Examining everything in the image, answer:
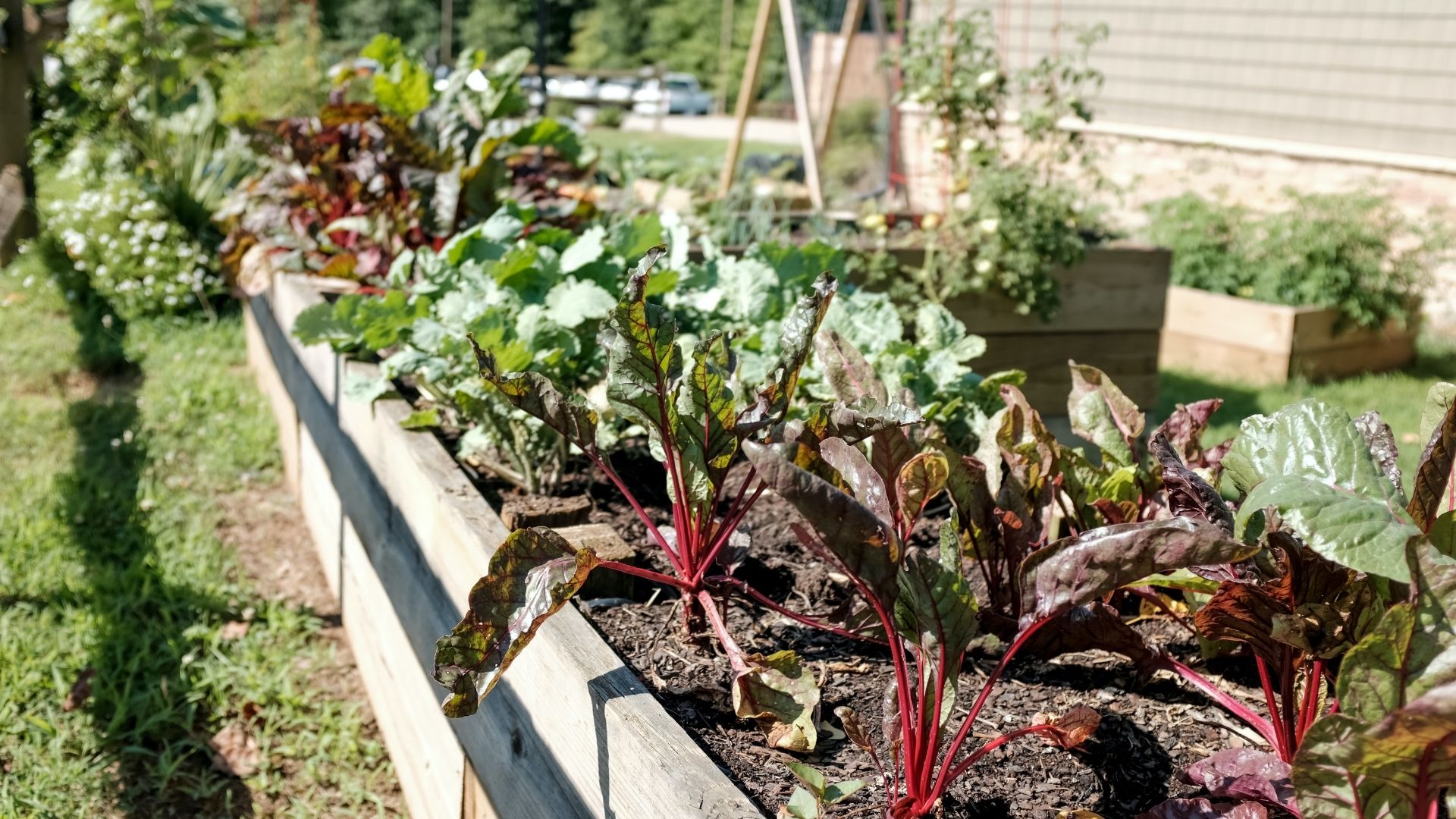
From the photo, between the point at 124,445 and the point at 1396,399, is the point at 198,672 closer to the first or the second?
the point at 124,445

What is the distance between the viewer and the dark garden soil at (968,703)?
1385 mm

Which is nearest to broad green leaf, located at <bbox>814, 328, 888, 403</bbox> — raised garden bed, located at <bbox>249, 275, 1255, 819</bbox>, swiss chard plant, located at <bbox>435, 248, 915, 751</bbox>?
swiss chard plant, located at <bbox>435, 248, 915, 751</bbox>

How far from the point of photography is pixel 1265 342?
5910 millimetres

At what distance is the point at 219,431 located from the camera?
4.36m

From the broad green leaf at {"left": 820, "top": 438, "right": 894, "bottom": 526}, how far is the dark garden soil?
0.34 m

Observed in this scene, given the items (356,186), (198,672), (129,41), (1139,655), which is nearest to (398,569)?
(198,672)

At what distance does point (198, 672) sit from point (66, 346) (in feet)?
10.6

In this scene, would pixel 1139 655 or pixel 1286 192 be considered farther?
pixel 1286 192

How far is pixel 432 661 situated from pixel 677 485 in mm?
705

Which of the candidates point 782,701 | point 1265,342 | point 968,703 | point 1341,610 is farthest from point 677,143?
point 1341,610

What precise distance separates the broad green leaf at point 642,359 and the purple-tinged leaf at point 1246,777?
0.82 m

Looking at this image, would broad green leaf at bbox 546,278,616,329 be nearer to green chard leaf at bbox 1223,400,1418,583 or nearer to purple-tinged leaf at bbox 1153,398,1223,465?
purple-tinged leaf at bbox 1153,398,1223,465

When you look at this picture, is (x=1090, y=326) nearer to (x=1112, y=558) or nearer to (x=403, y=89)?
(x=403, y=89)

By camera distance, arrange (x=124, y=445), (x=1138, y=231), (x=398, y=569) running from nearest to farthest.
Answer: (x=398, y=569)
(x=124, y=445)
(x=1138, y=231)
